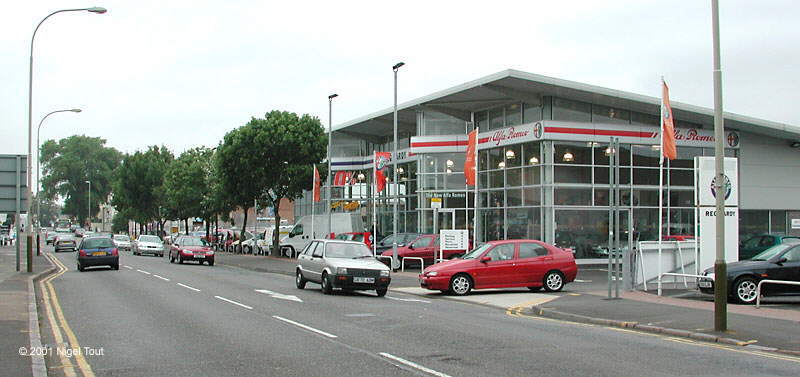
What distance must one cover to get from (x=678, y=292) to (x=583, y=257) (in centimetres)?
1397

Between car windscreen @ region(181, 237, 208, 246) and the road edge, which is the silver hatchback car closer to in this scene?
the road edge

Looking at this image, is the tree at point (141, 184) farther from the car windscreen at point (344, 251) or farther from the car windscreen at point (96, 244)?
the car windscreen at point (344, 251)

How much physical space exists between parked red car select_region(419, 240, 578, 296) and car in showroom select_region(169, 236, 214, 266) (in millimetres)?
20706

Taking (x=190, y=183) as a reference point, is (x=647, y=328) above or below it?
below

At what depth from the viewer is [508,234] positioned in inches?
1406

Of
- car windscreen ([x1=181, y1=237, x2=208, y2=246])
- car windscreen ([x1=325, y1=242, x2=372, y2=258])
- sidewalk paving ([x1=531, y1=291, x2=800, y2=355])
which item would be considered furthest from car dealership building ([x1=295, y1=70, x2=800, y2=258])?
sidewalk paving ([x1=531, y1=291, x2=800, y2=355])

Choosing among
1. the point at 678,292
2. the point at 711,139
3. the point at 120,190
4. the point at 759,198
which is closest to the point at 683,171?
the point at 711,139

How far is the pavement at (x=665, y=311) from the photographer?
39.8 feet

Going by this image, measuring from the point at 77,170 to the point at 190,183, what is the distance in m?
61.7

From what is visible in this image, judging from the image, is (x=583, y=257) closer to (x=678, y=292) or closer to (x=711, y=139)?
(x=711, y=139)

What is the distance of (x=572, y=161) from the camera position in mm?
33969

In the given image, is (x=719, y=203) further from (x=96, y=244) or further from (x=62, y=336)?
(x=96, y=244)

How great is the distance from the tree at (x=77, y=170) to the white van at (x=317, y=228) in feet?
266

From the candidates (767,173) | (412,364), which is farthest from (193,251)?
(412,364)
